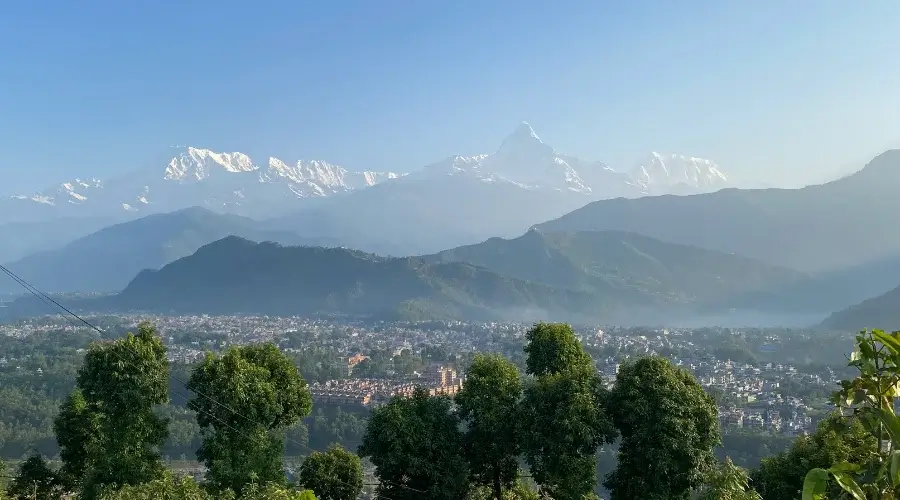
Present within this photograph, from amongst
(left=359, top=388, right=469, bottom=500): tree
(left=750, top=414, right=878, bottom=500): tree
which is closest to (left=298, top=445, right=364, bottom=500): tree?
(left=359, top=388, right=469, bottom=500): tree

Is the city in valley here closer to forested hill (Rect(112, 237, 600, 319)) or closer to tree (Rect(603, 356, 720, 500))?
tree (Rect(603, 356, 720, 500))

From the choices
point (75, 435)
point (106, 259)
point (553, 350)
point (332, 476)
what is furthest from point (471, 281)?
point (106, 259)

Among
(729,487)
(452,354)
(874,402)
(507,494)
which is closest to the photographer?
(874,402)

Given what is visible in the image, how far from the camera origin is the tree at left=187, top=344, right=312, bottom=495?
1014cm

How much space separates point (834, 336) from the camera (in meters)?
57.3

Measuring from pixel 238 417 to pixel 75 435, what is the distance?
504 cm

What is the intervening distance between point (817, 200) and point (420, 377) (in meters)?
129

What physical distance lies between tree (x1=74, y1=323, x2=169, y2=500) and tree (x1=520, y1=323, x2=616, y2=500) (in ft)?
21.7

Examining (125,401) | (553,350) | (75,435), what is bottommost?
(75,435)

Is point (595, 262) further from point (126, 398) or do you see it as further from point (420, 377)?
point (126, 398)

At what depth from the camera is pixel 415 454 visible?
11414mm

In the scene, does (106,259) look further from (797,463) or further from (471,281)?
(797,463)

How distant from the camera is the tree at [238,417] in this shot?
1014 cm

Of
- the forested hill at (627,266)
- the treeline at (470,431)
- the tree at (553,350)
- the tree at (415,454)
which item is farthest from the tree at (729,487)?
the forested hill at (627,266)
